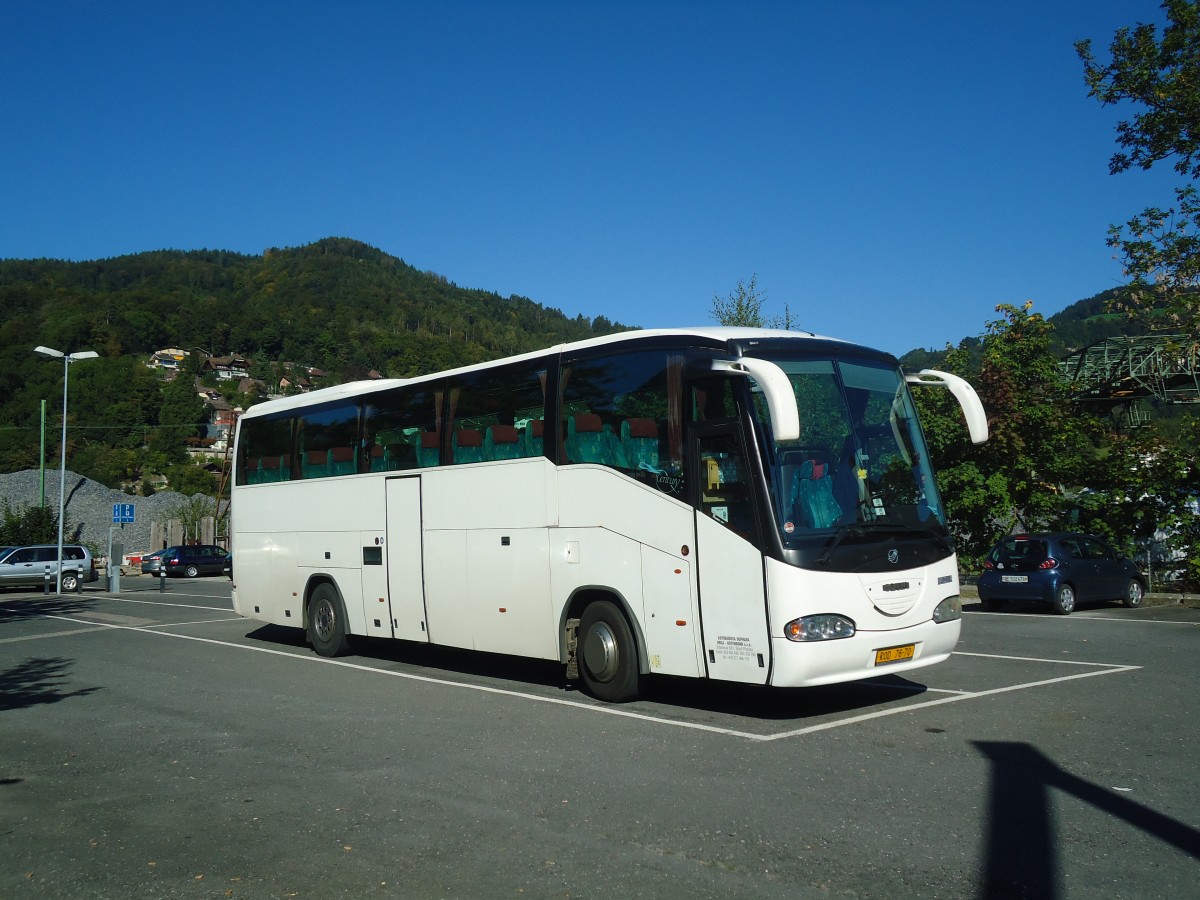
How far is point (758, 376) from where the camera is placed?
7926 mm

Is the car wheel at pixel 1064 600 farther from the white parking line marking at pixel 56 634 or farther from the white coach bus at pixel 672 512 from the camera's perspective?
the white parking line marking at pixel 56 634

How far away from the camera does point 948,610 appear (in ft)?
30.9

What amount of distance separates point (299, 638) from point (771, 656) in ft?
38.1

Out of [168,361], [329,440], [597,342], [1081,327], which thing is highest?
[168,361]

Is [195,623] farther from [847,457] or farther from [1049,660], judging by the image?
[847,457]

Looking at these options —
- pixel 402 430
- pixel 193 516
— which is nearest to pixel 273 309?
pixel 193 516

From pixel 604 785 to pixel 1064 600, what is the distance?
15913 millimetres

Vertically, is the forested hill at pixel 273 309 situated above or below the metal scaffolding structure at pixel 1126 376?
above

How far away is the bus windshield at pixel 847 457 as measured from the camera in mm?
8742

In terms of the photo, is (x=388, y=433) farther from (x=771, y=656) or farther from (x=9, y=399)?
(x=9, y=399)

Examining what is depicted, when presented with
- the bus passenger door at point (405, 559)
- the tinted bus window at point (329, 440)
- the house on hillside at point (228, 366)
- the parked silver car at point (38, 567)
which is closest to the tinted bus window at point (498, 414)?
the bus passenger door at point (405, 559)

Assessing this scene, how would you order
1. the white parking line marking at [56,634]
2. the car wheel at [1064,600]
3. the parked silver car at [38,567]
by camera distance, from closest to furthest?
the white parking line marking at [56,634]
the car wheel at [1064,600]
the parked silver car at [38,567]

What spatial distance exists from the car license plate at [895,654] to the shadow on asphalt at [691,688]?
900 mm

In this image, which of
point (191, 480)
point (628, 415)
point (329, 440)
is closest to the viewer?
point (628, 415)
